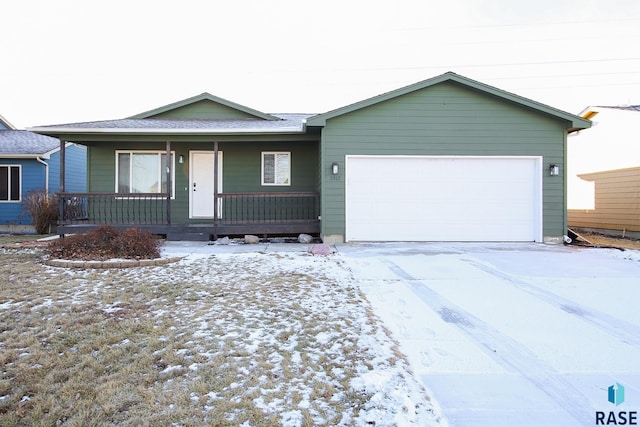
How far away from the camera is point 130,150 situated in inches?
448

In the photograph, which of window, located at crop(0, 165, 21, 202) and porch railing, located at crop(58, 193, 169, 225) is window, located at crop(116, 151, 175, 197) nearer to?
porch railing, located at crop(58, 193, 169, 225)

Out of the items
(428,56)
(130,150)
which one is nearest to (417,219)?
(130,150)

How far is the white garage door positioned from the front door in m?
4.48

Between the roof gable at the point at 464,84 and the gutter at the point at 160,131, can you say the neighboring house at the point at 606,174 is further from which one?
the gutter at the point at 160,131

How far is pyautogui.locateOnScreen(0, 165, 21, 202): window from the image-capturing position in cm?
1399

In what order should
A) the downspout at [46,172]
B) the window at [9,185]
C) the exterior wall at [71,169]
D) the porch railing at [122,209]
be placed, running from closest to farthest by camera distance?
1. the porch railing at [122,209]
2. the downspout at [46,172]
3. the window at [9,185]
4. the exterior wall at [71,169]

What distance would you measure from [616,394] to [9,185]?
17506 mm

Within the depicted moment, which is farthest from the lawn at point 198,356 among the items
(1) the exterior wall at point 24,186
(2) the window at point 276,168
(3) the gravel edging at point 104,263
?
(1) the exterior wall at point 24,186

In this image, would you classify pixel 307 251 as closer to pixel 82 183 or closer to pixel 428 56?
pixel 82 183

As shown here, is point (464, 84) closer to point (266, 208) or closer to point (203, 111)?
point (266, 208)

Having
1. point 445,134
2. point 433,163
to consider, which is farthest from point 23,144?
point 445,134

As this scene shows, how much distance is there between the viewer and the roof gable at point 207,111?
40.8 ft

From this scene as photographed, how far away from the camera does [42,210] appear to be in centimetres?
1258

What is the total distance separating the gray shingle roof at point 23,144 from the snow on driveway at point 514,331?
1308 cm
